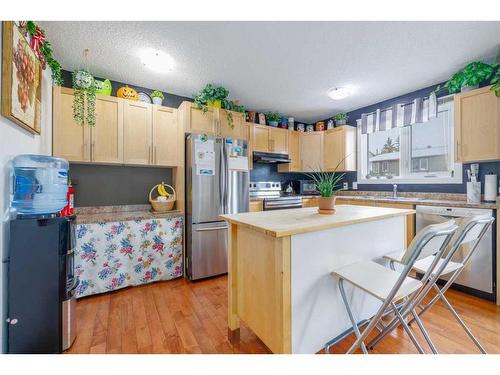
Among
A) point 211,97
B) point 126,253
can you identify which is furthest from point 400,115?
point 126,253

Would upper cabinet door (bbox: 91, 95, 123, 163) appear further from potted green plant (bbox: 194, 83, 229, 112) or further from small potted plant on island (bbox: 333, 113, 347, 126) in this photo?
small potted plant on island (bbox: 333, 113, 347, 126)

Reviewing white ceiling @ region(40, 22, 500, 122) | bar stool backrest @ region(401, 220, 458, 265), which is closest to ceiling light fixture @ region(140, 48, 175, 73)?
white ceiling @ region(40, 22, 500, 122)

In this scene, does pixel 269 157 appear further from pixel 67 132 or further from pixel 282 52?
pixel 67 132

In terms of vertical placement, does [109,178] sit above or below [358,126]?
below

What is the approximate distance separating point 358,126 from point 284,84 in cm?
179

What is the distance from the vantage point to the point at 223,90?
9.41 ft

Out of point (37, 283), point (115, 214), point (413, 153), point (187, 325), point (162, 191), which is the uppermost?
point (413, 153)

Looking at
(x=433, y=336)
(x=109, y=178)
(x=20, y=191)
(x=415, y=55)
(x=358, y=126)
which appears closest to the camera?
(x=20, y=191)

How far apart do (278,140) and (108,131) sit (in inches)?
103

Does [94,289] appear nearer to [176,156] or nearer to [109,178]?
[109,178]

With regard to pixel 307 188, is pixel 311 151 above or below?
above

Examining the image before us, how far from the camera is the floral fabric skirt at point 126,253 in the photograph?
2141 mm

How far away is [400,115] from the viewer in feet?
10.4
